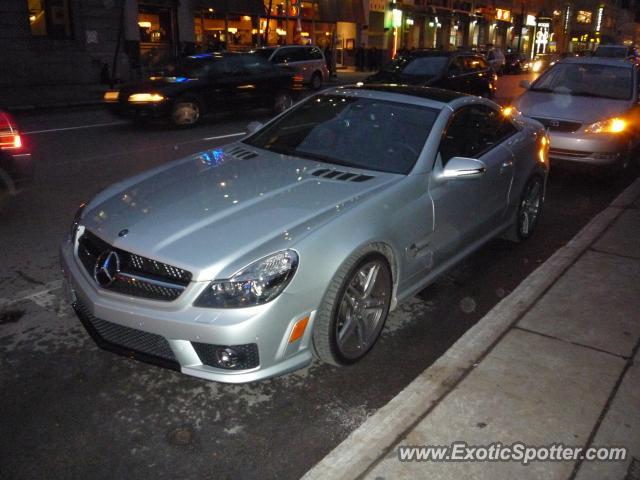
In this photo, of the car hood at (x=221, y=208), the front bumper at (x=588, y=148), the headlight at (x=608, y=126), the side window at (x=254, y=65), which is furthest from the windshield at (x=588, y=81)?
the side window at (x=254, y=65)

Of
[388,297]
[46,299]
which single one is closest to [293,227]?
[388,297]

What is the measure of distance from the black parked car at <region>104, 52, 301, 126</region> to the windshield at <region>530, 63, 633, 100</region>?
685 cm

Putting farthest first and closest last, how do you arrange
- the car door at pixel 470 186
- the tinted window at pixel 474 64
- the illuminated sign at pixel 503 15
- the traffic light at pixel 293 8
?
the illuminated sign at pixel 503 15, the traffic light at pixel 293 8, the tinted window at pixel 474 64, the car door at pixel 470 186

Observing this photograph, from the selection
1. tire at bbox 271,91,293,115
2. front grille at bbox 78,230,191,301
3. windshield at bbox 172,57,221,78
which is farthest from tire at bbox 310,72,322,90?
front grille at bbox 78,230,191,301

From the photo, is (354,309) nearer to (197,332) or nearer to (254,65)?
(197,332)

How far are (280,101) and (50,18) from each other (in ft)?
38.2

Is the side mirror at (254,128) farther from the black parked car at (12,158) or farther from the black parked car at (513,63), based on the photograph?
the black parked car at (513,63)

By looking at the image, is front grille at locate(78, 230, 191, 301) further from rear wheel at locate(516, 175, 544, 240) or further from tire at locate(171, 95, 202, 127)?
tire at locate(171, 95, 202, 127)

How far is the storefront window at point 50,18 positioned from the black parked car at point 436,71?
1334 cm

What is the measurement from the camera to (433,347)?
158 inches

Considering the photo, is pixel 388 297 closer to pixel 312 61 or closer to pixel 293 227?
pixel 293 227

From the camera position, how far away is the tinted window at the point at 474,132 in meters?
4.50

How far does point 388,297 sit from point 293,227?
3.20 feet

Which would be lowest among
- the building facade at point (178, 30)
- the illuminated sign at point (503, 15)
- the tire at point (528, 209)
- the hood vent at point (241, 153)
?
the tire at point (528, 209)
